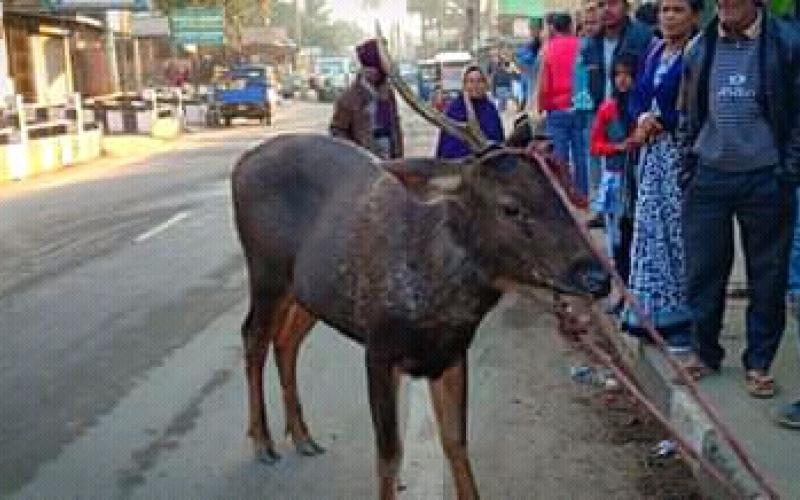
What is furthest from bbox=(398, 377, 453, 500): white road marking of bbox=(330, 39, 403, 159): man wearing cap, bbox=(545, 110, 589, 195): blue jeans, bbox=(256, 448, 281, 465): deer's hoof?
bbox=(545, 110, 589, 195): blue jeans

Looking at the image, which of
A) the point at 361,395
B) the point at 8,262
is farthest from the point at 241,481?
the point at 8,262

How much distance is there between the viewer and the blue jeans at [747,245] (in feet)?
16.8

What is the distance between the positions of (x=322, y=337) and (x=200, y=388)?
1263mm

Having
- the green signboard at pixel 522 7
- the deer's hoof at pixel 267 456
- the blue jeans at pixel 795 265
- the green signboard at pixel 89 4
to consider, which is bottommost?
the deer's hoof at pixel 267 456

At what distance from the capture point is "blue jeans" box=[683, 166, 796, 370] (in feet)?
16.8

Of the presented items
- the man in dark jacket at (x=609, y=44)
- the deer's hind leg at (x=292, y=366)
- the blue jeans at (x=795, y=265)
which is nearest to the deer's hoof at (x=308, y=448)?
the deer's hind leg at (x=292, y=366)

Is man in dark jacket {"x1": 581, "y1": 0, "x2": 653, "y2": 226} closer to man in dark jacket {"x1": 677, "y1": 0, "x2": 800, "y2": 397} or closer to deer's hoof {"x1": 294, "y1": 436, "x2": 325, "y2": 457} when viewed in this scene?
man in dark jacket {"x1": 677, "y1": 0, "x2": 800, "y2": 397}

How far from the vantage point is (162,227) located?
1300 centimetres

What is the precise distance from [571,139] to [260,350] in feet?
17.5

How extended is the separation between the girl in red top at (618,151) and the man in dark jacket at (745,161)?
94cm

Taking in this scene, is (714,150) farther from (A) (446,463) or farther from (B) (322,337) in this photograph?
(B) (322,337)

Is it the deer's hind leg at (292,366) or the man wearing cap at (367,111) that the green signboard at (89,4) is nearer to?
the man wearing cap at (367,111)

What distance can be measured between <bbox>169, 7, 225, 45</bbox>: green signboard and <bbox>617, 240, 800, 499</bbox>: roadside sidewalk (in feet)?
125

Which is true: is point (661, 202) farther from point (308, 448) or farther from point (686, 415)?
point (308, 448)
